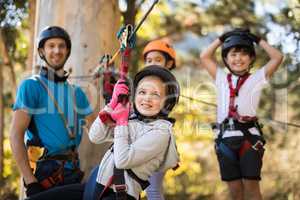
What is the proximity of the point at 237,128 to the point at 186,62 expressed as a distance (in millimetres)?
9804

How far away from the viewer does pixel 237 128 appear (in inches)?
171

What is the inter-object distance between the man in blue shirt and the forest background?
0.77 meters

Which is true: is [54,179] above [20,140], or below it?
below

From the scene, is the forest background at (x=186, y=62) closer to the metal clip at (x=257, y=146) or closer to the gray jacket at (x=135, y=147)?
the metal clip at (x=257, y=146)

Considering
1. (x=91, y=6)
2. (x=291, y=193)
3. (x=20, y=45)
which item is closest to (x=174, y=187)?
(x=291, y=193)

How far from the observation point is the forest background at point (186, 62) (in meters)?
5.04

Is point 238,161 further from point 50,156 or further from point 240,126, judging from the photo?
point 50,156

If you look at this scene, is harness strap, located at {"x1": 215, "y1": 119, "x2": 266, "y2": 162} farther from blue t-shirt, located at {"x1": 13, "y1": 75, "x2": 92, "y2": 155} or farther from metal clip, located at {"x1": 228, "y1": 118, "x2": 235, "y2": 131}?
blue t-shirt, located at {"x1": 13, "y1": 75, "x2": 92, "y2": 155}

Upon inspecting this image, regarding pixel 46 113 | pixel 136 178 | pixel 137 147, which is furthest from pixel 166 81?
pixel 46 113

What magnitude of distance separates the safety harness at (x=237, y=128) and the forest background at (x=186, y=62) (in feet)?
3.74

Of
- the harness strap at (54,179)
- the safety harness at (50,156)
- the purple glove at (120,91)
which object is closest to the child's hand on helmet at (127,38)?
the purple glove at (120,91)

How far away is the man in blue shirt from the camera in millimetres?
3865

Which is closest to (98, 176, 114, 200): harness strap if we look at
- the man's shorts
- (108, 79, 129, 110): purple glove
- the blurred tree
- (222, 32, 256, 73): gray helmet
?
(108, 79, 129, 110): purple glove

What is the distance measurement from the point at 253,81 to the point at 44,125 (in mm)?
1788
